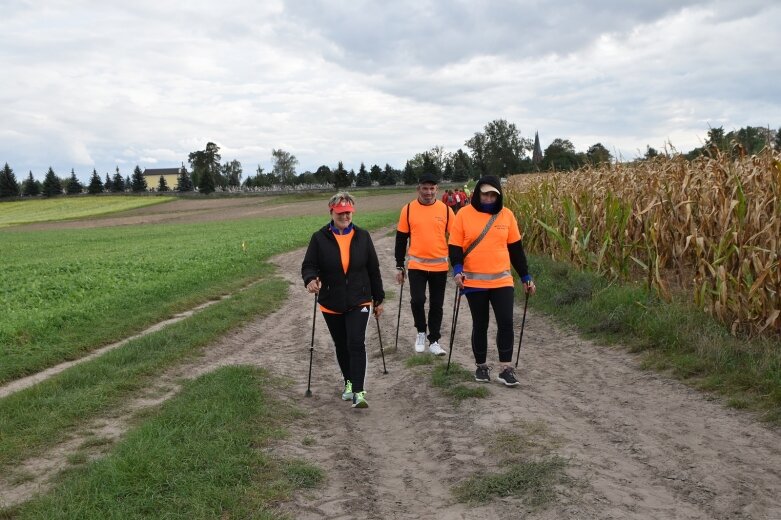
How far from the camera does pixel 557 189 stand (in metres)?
16.0

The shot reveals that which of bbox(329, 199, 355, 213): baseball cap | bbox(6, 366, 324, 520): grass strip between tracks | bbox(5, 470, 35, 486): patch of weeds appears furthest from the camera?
bbox(329, 199, 355, 213): baseball cap

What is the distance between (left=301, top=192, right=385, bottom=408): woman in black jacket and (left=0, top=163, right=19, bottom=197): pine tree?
11919cm

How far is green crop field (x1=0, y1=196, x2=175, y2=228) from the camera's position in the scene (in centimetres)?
7231

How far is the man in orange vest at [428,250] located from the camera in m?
8.78

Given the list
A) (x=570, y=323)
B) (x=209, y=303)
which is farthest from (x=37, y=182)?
(x=570, y=323)

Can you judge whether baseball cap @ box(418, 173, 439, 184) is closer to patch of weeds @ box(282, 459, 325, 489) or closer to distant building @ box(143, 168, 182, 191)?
patch of weeds @ box(282, 459, 325, 489)

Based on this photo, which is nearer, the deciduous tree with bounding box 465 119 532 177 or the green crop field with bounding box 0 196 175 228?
the green crop field with bounding box 0 196 175 228

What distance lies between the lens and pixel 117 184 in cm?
11688

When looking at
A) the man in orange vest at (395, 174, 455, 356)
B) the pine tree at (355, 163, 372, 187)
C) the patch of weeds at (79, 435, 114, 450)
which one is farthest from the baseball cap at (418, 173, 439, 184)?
the pine tree at (355, 163, 372, 187)

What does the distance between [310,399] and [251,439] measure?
165 centimetres

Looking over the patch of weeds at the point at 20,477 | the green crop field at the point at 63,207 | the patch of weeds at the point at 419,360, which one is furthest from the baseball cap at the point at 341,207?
the green crop field at the point at 63,207

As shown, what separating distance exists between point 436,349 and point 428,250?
140 centimetres

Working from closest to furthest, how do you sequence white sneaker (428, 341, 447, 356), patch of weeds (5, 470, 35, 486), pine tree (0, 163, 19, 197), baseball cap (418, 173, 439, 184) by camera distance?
patch of weeds (5, 470, 35, 486) < baseball cap (418, 173, 439, 184) < white sneaker (428, 341, 447, 356) < pine tree (0, 163, 19, 197)

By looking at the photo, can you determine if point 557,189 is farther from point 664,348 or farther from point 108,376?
point 108,376
